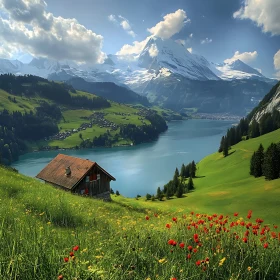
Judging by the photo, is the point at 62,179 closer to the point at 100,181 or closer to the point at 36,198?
the point at 100,181

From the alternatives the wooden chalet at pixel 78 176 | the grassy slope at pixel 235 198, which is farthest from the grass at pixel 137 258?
the wooden chalet at pixel 78 176

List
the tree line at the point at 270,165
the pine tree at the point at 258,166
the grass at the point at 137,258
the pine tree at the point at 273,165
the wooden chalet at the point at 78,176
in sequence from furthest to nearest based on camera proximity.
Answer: the pine tree at the point at 258,166 < the tree line at the point at 270,165 < the pine tree at the point at 273,165 < the wooden chalet at the point at 78,176 < the grass at the point at 137,258

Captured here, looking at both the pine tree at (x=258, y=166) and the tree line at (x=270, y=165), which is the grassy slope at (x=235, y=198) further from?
the pine tree at (x=258, y=166)

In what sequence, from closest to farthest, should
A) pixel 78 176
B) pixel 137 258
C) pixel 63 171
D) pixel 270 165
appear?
pixel 137 258 < pixel 78 176 < pixel 63 171 < pixel 270 165

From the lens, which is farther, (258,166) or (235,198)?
(258,166)

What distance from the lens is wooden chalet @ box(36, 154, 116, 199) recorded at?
176 ft

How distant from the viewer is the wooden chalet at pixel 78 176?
53719 mm

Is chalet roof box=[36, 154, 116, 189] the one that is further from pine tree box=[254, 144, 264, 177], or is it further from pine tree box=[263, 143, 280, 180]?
pine tree box=[254, 144, 264, 177]

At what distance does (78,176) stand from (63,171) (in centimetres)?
491

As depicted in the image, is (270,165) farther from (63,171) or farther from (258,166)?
(63,171)

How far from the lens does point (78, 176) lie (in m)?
53.8

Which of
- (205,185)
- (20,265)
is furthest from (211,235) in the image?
(205,185)

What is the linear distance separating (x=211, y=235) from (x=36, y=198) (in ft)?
35.4

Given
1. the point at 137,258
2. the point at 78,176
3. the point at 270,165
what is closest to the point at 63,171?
the point at 78,176
